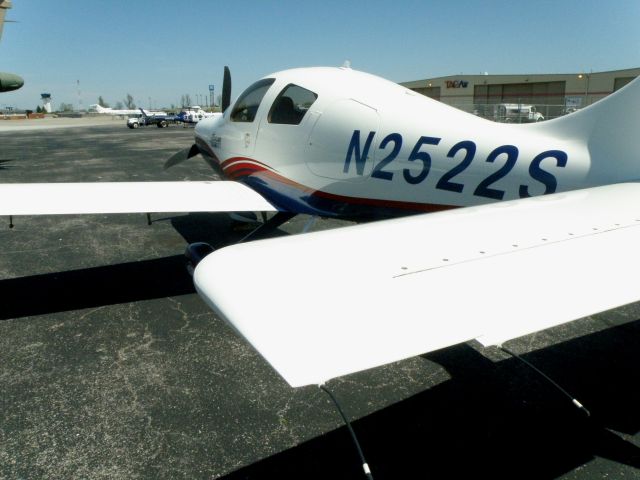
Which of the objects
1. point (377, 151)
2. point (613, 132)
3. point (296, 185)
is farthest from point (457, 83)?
point (613, 132)

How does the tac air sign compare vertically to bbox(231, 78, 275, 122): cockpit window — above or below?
above

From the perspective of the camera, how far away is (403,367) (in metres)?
3.98

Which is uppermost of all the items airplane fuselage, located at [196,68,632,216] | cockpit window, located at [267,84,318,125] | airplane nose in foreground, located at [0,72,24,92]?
airplane nose in foreground, located at [0,72,24,92]

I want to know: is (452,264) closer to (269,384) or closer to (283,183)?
(269,384)

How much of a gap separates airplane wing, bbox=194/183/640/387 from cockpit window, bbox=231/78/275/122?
4731 mm

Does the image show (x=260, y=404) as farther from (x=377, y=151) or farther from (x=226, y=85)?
(x=226, y=85)

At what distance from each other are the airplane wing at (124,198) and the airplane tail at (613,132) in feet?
12.4

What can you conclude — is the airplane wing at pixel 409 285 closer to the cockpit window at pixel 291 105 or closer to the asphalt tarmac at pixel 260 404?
the asphalt tarmac at pixel 260 404

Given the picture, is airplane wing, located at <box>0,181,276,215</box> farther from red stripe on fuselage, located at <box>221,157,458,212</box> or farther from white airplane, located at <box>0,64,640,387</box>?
red stripe on fuselage, located at <box>221,157,458,212</box>

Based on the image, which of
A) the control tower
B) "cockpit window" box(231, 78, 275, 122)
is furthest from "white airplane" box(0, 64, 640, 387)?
the control tower

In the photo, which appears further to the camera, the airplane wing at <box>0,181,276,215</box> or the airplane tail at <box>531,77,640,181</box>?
the airplane wing at <box>0,181,276,215</box>

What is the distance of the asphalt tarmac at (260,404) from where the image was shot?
287 centimetres

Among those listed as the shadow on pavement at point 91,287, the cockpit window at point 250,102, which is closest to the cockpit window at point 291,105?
the cockpit window at point 250,102

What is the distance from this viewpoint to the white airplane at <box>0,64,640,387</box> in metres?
1.38
